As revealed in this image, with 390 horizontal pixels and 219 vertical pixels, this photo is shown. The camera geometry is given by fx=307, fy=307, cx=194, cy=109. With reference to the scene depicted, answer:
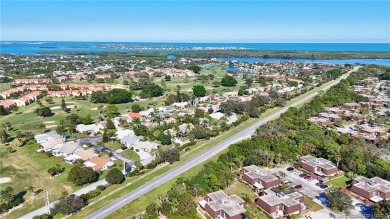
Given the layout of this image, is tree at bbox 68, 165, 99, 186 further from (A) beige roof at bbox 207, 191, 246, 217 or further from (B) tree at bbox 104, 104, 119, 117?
(B) tree at bbox 104, 104, 119, 117

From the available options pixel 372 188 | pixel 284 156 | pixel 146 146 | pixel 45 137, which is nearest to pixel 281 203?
pixel 372 188

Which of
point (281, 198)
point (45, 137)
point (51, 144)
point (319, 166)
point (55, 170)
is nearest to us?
point (281, 198)

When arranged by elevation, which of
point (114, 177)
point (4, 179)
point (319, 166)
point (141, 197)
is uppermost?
point (319, 166)

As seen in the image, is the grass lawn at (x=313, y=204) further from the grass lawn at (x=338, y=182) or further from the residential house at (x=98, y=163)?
the residential house at (x=98, y=163)

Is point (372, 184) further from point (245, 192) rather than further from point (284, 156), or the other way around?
point (245, 192)

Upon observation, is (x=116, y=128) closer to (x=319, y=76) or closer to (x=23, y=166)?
(x=23, y=166)

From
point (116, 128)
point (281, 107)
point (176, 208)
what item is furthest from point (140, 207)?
point (281, 107)

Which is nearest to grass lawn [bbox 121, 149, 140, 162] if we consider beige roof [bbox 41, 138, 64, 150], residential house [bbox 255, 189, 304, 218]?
beige roof [bbox 41, 138, 64, 150]
